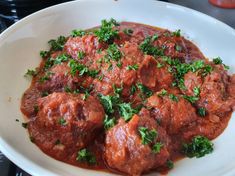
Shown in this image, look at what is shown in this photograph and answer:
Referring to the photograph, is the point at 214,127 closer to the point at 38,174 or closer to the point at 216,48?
→ the point at 216,48

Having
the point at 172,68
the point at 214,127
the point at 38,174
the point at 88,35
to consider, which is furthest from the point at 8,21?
the point at 214,127

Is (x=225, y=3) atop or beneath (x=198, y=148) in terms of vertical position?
beneath

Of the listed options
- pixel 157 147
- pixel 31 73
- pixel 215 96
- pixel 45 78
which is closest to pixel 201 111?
pixel 215 96

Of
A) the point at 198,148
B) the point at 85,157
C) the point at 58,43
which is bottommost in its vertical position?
the point at 198,148

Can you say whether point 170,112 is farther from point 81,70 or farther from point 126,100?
point 81,70

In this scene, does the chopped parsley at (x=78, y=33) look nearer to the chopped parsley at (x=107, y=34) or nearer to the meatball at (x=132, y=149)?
the chopped parsley at (x=107, y=34)

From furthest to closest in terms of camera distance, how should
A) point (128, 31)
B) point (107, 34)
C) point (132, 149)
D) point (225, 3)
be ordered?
point (225, 3) < point (128, 31) < point (107, 34) < point (132, 149)

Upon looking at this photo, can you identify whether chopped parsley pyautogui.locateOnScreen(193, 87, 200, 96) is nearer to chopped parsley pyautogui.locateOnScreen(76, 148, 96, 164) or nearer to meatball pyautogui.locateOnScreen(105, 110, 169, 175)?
meatball pyautogui.locateOnScreen(105, 110, 169, 175)
